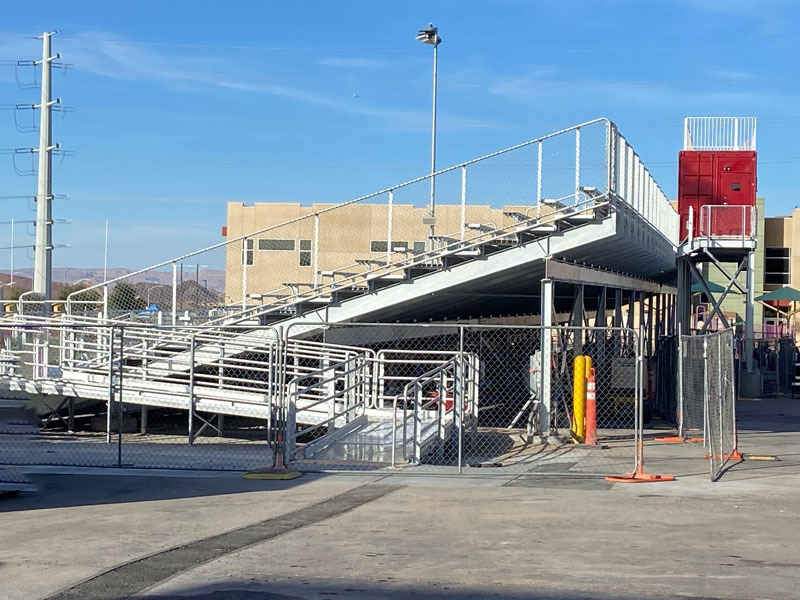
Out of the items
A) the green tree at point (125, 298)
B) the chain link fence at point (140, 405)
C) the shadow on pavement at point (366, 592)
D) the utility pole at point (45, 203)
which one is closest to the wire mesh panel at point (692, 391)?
the chain link fence at point (140, 405)

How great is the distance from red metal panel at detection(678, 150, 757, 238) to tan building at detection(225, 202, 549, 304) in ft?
34.4

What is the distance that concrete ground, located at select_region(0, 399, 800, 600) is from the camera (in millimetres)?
7562

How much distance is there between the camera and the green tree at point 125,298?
1033 inches

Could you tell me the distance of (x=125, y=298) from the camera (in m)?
28.4

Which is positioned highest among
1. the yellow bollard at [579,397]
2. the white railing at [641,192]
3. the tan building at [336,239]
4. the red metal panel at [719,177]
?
the red metal panel at [719,177]

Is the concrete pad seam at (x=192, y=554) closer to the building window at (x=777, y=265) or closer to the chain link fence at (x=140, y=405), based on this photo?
the chain link fence at (x=140, y=405)

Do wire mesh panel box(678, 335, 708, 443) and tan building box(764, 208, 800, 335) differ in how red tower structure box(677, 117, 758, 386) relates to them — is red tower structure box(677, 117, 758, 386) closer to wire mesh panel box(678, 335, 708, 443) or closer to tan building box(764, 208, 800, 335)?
wire mesh panel box(678, 335, 708, 443)

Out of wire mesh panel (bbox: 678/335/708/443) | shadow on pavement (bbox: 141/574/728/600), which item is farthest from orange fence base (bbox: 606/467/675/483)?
shadow on pavement (bbox: 141/574/728/600)

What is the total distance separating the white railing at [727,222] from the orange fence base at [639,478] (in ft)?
61.3

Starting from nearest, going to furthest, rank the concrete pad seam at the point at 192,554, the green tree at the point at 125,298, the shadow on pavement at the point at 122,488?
the concrete pad seam at the point at 192,554 → the shadow on pavement at the point at 122,488 → the green tree at the point at 125,298

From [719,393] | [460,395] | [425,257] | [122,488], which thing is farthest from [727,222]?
[122,488]

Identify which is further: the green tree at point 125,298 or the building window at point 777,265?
the building window at point 777,265

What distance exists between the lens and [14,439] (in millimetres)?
16797

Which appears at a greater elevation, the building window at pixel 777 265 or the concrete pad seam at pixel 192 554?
the building window at pixel 777 265
